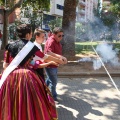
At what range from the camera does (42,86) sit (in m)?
3.43

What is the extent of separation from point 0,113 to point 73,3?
6736 mm

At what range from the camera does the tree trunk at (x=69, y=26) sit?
9.34 meters

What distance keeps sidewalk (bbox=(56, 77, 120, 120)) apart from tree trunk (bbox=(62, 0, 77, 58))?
251 centimetres

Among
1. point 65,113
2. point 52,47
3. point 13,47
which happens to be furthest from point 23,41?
point 65,113

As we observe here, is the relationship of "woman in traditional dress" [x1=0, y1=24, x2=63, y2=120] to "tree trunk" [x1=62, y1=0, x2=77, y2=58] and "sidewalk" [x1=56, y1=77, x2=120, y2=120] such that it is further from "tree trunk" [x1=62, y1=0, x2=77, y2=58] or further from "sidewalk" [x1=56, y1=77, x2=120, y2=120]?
"tree trunk" [x1=62, y1=0, x2=77, y2=58]

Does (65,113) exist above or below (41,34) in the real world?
below

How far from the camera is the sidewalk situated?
4.50 meters

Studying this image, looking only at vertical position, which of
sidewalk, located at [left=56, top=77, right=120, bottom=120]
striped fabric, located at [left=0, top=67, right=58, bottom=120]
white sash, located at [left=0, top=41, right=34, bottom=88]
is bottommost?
sidewalk, located at [left=56, top=77, right=120, bottom=120]

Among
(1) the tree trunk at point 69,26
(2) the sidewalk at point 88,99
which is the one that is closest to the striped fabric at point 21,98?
(2) the sidewalk at point 88,99

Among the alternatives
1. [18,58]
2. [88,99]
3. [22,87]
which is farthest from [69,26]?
[22,87]

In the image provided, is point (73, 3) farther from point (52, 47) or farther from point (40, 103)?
point (40, 103)

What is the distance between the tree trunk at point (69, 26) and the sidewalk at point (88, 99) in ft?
8.22

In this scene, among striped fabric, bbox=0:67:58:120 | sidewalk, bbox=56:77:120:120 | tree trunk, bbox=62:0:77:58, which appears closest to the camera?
striped fabric, bbox=0:67:58:120

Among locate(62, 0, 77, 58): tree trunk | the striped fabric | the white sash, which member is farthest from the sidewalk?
locate(62, 0, 77, 58): tree trunk
